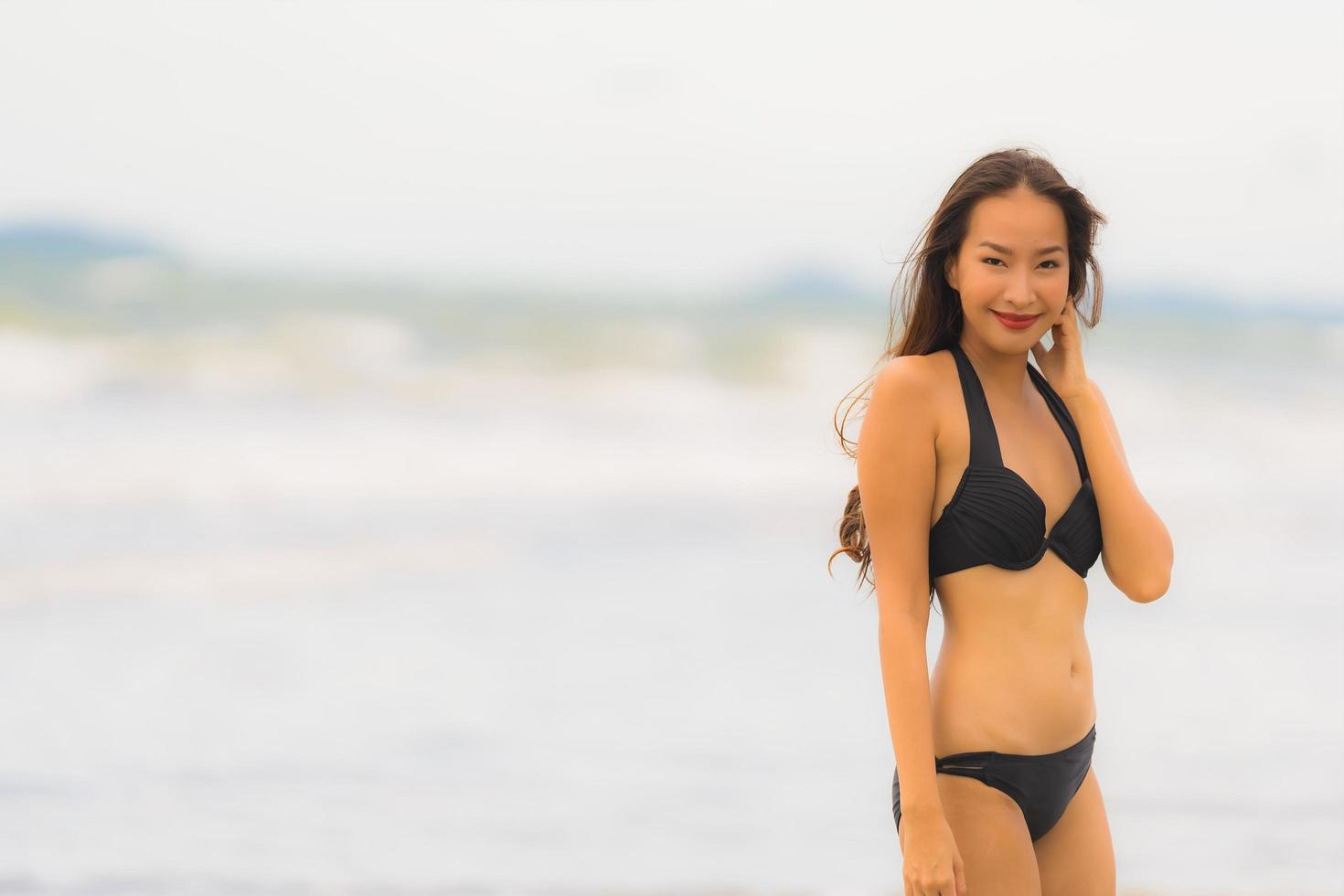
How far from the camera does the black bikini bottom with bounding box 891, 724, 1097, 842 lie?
157cm

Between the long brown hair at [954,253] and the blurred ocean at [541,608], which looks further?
the blurred ocean at [541,608]

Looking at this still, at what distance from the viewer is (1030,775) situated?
1.58 m

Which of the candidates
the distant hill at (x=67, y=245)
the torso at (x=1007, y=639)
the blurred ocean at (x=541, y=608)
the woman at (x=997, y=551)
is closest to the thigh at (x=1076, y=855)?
the woman at (x=997, y=551)

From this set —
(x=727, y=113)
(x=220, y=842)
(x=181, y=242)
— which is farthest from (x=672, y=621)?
(x=181, y=242)

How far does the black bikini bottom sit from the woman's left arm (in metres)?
0.20

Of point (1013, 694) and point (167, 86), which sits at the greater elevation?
point (167, 86)

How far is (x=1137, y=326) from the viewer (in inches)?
360

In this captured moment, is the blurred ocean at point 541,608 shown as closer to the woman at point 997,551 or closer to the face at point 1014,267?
the woman at point 997,551

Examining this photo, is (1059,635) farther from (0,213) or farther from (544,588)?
(0,213)

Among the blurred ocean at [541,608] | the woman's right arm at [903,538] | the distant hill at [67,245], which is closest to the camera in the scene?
the woman's right arm at [903,538]

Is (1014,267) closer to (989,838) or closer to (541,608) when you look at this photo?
(989,838)

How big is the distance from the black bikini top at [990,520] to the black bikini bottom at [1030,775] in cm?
21

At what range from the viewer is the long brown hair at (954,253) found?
5.29ft

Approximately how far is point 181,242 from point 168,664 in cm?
331
